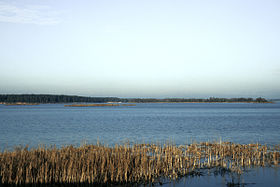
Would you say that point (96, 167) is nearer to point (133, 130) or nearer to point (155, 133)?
point (155, 133)

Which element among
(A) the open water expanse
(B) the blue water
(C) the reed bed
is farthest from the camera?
(B) the blue water

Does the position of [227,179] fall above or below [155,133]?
above

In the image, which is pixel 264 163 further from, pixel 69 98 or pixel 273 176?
pixel 69 98

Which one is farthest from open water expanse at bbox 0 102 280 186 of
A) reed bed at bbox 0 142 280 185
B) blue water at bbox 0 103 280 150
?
reed bed at bbox 0 142 280 185

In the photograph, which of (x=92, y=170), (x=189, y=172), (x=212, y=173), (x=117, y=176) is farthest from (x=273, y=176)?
(x=92, y=170)

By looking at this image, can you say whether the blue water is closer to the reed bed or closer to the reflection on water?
the reed bed

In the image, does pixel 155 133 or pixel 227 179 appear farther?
pixel 155 133

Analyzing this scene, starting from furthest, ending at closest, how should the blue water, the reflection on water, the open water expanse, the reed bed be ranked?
the blue water
the open water expanse
the reflection on water
the reed bed

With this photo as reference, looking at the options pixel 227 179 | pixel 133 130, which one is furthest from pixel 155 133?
pixel 227 179

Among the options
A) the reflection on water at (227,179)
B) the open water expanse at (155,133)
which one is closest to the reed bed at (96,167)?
the reflection on water at (227,179)

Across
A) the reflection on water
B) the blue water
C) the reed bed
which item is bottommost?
the blue water

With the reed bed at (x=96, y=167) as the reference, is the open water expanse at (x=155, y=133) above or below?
below

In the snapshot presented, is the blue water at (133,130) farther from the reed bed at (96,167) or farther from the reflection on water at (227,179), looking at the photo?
the reflection on water at (227,179)

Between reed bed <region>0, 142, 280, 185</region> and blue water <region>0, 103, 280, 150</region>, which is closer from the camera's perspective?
reed bed <region>0, 142, 280, 185</region>
